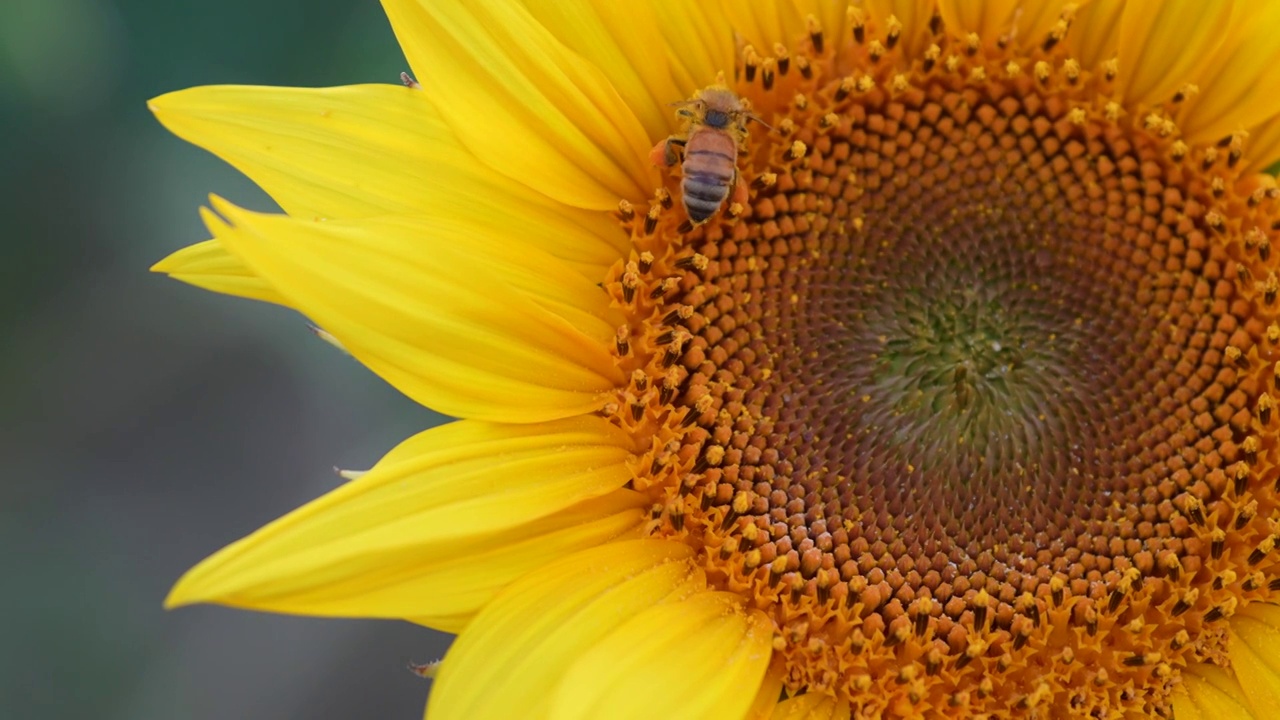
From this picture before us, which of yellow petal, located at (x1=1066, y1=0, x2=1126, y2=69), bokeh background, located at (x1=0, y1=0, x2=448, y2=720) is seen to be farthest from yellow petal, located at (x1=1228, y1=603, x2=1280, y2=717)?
bokeh background, located at (x1=0, y1=0, x2=448, y2=720)

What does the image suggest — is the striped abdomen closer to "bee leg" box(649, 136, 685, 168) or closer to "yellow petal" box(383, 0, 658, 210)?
"bee leg" box(649, 136, 685, 168)

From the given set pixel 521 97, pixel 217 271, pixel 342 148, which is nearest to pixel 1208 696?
pixel 521 97

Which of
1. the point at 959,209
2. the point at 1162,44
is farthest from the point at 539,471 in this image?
the point at 1162,44

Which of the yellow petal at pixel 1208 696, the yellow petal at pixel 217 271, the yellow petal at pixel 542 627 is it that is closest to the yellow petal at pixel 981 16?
the yellow petal at pixel 542 627

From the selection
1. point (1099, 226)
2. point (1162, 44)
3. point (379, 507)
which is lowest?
point (379, 507)

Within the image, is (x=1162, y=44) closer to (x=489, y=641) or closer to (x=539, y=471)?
(x=539, y=471)
